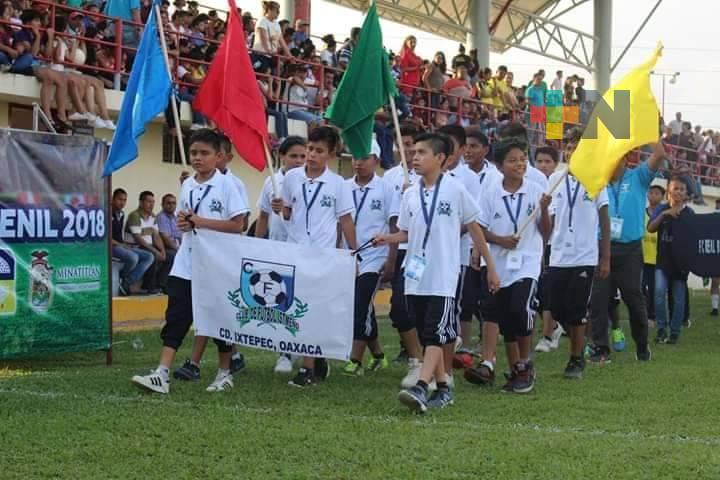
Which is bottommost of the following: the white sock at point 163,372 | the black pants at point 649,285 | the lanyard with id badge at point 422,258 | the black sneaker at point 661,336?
the black sneaker at point 661,336

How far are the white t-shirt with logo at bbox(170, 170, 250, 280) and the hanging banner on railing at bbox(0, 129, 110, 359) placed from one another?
1.94 meters

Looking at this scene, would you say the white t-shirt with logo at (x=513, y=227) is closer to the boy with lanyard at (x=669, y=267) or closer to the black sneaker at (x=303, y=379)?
the black sneaker at (x=303, y=379)

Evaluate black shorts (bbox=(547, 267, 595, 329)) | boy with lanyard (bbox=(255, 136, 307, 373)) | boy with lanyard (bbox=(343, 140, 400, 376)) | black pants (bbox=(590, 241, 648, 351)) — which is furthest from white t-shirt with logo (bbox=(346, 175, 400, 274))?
black pants (bbox=(590, 241, 648, 351))

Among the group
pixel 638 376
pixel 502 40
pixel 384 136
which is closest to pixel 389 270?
pixel 638 376

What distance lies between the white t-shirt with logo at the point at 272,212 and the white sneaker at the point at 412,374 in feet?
5.09

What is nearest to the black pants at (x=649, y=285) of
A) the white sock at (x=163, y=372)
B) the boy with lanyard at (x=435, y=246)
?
the boy with lanyard at (x=435, y=246)

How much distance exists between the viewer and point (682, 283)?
51.2 ft

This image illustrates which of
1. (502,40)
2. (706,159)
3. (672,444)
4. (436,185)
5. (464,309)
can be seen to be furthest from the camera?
(706,159)

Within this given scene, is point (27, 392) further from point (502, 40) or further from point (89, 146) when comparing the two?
point (502, 40)

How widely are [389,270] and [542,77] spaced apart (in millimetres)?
21670

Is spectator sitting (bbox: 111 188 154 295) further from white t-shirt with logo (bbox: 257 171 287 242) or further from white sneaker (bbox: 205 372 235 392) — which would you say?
white sneaker (bbox: 205 372 235 392)

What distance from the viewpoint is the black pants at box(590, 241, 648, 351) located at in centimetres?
1226

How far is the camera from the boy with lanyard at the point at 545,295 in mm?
11898

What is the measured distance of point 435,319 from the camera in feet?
28.1
